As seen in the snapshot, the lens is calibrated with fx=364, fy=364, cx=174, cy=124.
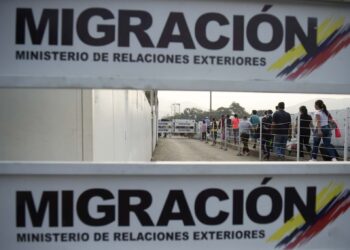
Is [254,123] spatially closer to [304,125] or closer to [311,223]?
[304,125]

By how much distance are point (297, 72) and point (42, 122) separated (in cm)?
161

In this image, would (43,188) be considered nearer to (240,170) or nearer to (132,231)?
(132,231)

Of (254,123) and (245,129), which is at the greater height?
(254,123)

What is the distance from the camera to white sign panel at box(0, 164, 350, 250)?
5.37ft

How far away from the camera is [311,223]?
1765 mm

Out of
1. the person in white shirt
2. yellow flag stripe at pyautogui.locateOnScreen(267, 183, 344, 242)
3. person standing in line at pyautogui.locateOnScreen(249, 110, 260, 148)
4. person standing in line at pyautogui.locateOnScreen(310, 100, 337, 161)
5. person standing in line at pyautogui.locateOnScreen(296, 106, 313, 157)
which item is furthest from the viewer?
the person in white shirt

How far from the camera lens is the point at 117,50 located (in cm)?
167

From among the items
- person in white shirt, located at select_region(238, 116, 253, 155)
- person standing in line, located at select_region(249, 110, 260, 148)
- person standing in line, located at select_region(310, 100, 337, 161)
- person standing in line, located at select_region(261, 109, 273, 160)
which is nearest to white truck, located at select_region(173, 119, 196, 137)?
person in white shirt, located at select_region(238, 116, 253, 155)

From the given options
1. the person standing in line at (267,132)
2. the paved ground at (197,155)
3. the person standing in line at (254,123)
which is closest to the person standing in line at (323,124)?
the person standing in line at (267,132)

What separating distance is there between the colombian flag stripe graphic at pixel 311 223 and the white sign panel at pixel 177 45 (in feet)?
1.61

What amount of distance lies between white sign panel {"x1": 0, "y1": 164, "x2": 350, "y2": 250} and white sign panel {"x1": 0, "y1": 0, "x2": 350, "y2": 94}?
1.29 feet

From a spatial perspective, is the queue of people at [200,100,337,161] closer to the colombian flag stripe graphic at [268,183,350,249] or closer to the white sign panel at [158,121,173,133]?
the colombian flag stripe graphic at [268,183,350,249]

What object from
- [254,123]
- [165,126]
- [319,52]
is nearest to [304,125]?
[254,123]

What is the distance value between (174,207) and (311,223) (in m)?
0.67
